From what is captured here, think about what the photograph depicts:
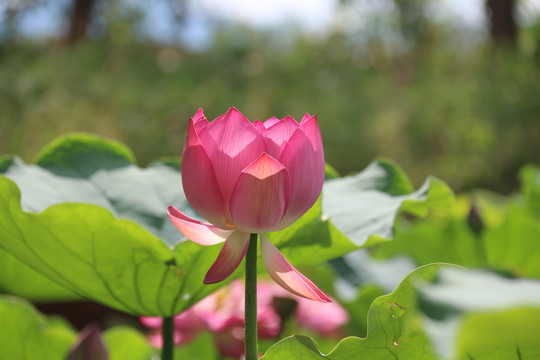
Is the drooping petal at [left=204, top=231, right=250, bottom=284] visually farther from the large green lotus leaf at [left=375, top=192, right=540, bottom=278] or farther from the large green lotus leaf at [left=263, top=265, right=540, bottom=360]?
the large green lotus leaf at [left=375, top=192, right=540, bottom=278]

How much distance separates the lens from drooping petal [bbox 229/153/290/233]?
1.07 ft

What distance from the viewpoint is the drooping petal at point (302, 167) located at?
341 millimetres

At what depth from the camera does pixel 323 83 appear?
5.98 metres

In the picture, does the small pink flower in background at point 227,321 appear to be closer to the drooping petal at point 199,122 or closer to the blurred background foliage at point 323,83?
the drooping petal at point 199,122

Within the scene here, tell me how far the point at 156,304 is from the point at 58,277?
0.34 ft

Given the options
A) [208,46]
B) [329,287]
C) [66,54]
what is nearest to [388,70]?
[208,46]

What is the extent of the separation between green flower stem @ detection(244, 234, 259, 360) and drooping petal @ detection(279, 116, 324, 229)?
0.02 m

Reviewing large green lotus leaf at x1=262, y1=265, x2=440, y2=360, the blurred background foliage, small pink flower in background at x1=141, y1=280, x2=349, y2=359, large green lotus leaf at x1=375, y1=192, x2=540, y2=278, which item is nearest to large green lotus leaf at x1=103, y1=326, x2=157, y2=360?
small pink flower in background at x1=141, y1=280, x2=349, y2=359

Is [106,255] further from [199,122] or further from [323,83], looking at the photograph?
[323,83]

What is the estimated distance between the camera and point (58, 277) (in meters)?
0.54

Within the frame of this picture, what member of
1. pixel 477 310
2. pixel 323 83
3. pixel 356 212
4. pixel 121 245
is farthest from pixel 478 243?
pixel 323 83

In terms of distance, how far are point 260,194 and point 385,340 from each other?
0.14 metres

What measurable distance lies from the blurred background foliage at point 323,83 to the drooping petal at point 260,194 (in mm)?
2719

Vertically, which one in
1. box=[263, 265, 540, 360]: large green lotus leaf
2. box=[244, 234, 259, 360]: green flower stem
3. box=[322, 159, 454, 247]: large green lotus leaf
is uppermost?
box=[263, 265, 540, 360]: large green lotus leaf
